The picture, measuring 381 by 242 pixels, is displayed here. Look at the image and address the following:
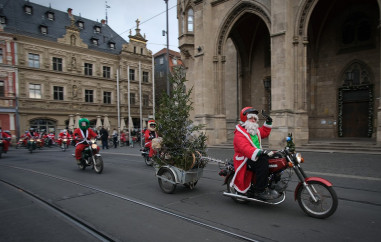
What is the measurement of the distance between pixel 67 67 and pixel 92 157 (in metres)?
28.7

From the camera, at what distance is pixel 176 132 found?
5766 millimetres

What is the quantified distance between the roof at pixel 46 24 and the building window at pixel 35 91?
6.22 meters

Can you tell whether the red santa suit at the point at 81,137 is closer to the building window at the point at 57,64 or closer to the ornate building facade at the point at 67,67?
the ornate building facade at the point at 67,67

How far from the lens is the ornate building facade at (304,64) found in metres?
14.1

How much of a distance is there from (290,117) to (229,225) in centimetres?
A: 1141

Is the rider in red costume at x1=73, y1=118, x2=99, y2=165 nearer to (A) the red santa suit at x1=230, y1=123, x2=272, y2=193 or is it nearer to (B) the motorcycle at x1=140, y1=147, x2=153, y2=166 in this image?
(B) the motorcycle at x1=140, y1=147, x2=153, y2=166

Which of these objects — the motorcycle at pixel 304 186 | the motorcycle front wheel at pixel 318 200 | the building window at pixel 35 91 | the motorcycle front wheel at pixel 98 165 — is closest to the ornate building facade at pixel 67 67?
the building window at pixel 35 91

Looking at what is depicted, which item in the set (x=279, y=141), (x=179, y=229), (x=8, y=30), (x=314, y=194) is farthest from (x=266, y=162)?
(x=8, y=30)

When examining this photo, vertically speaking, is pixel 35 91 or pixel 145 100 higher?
pixel 35 91

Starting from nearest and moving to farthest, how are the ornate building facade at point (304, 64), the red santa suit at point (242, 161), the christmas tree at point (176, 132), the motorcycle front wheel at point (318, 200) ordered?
the motorcycle front wheel at point (318, 200), the red santa suit at point (242, 161), the christmas tree at point (176, 132), the ornate building facade at point (304, 64)

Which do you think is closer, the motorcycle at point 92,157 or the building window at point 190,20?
the motorcycle at point 92,157

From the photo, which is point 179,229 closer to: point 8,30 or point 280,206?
point 280,206

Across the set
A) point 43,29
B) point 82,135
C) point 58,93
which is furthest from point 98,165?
point 43,29

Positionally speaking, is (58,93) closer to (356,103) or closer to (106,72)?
(106,72)
